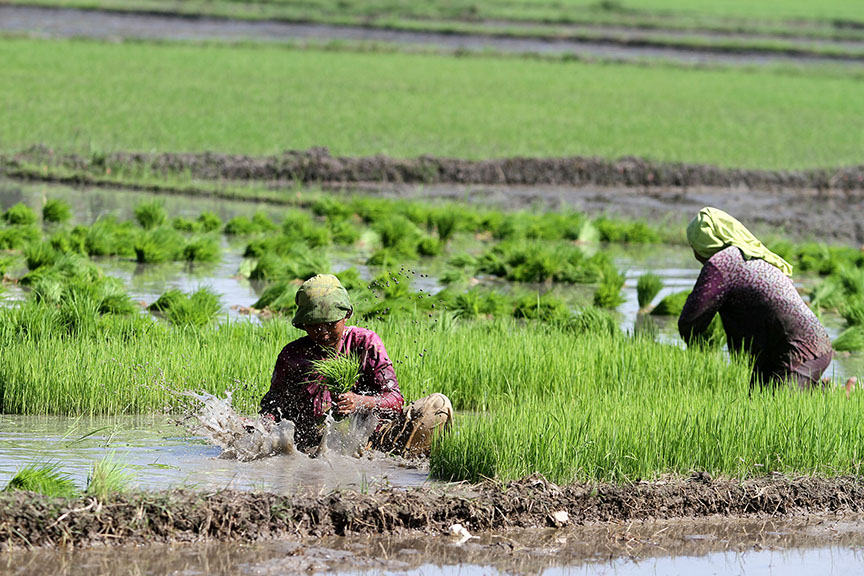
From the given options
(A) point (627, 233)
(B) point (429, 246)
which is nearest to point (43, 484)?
(B) point (429, 246)

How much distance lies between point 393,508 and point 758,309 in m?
2.42

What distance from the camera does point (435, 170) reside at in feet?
59.2

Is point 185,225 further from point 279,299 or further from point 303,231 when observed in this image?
point 279,299

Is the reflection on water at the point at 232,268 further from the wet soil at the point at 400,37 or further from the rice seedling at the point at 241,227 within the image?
the wet soil at the point at 400,37

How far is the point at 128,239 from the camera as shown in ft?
37.7

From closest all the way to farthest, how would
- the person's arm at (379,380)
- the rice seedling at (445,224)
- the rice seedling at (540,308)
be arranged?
1. the person's arm at (379,380)
2. the rice seedling at (540,308)
3. the rice seedling at (445,224)

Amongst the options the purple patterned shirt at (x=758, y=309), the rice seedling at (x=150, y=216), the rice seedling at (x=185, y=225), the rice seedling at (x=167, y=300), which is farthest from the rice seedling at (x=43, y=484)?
the rice seedling at (x=185, y=225)

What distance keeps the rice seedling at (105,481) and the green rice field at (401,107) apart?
13.1m

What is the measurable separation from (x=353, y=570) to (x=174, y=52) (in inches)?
1097

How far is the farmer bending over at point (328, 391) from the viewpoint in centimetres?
525

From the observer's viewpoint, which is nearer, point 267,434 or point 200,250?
point 267,434

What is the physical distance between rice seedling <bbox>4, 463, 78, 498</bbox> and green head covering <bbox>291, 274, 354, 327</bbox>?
1.10m

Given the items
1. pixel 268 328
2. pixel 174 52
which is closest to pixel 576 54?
pixel 174 52

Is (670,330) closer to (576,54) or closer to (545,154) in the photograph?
(545,154)
